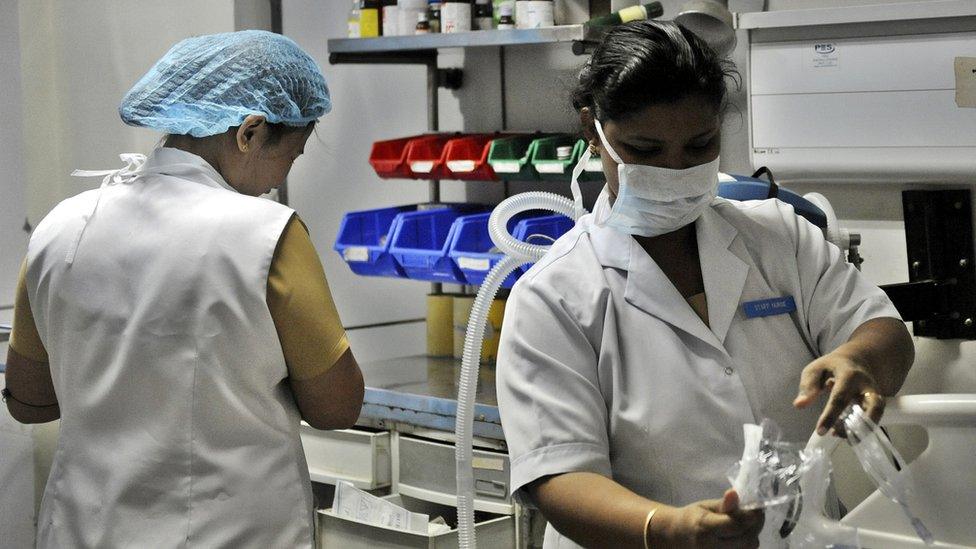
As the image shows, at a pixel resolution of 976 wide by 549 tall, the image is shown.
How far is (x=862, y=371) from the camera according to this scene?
1.25 m

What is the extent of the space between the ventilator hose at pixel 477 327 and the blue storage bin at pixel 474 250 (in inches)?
27.2

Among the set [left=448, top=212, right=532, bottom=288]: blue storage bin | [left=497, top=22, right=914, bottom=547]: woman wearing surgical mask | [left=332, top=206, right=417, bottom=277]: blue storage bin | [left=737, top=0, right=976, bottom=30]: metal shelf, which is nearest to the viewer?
[left=497, top=22, right=914, bottom=547]: woman wearing surgical mask

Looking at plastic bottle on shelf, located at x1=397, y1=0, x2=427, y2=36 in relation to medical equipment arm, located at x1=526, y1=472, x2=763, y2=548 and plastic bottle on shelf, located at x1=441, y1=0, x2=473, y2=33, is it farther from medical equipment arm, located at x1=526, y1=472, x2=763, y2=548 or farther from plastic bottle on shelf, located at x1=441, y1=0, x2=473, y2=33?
medical equipment arm, located at x1=526, y1=472, x2=763, y2=548

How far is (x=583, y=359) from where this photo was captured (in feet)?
4.42

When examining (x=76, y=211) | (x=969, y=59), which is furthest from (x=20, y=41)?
(x=969, y=59)

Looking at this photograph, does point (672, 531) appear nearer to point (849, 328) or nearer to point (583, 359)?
point (583, 359)

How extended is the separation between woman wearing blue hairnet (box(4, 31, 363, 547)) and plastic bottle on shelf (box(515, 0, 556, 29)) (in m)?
1.24

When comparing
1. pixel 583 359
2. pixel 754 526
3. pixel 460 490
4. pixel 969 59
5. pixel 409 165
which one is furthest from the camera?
pixel 409 165

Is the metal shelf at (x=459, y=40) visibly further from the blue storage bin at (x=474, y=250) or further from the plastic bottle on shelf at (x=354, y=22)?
the blue storage bin at (x=474, y=250)

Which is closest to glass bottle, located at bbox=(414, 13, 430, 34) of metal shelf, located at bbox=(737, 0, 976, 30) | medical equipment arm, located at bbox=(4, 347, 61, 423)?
metal shelf, located at bbox=(737, 0, 976, 30)

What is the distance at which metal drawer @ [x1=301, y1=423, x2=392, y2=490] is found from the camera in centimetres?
272

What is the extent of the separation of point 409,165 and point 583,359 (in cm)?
175

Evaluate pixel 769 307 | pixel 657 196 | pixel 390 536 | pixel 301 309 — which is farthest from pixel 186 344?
pixel 390 536

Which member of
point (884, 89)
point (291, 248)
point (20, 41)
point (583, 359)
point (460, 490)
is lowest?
point (460, 490)
